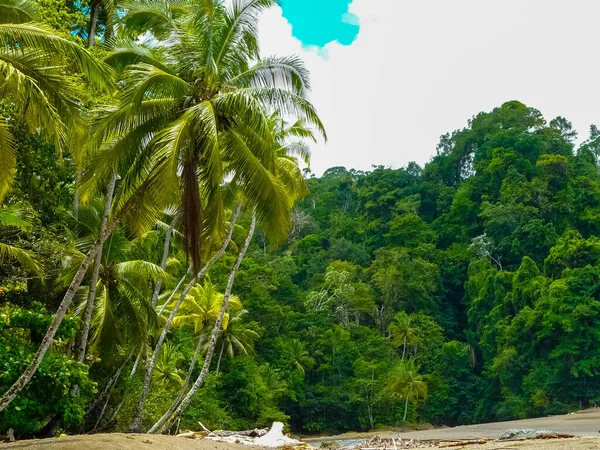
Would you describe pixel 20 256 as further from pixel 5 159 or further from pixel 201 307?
pixel 201 307

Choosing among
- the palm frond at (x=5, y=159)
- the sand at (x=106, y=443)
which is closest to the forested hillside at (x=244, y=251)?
the palm frond at (x=5, y=159)

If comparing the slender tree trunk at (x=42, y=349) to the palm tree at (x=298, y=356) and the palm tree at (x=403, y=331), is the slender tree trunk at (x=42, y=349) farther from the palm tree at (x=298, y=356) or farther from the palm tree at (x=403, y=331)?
the palm tree at (x=403, y=331)

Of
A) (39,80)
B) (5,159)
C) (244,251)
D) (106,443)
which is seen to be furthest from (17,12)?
(244,251)

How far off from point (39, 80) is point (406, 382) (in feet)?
136

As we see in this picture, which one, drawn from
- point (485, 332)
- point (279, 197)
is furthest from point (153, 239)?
point (485, 332)

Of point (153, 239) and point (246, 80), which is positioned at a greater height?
point (246, 80)

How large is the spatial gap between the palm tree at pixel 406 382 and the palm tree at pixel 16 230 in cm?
3806

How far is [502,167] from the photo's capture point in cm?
6256

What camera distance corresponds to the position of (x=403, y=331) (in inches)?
2004

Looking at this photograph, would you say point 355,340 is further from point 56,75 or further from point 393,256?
point 56,75

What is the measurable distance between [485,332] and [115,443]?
152ft

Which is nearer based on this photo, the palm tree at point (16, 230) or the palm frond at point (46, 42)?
A: the palm frond at point (46, 42)

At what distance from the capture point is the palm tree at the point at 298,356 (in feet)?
145

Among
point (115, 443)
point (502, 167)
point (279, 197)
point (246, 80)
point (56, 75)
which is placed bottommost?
point (115, 443)
